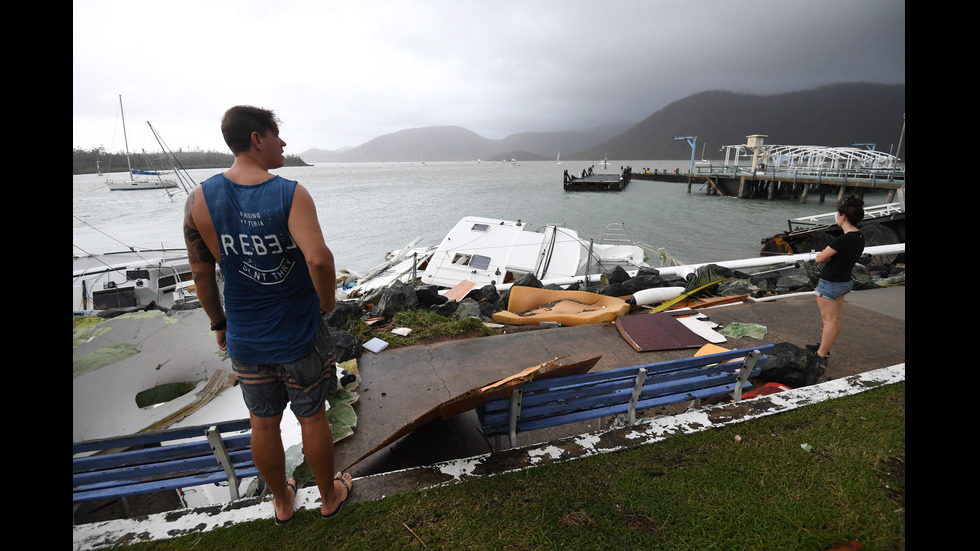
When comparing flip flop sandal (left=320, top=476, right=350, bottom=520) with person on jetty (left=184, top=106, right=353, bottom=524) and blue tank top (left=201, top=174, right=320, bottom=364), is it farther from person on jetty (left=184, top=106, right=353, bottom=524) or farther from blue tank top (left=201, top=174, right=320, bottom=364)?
blue tank top (left=201, top=174, right=320, bottom=364)

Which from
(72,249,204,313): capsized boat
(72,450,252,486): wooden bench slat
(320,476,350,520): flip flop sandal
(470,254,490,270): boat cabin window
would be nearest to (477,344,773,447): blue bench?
(320,476,350,520): flip flop sandal

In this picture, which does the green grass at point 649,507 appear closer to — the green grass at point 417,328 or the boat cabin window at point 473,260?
the green grass at point 417,328

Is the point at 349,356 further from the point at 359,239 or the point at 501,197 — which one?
the point at 501,197

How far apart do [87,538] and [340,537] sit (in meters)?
1.35

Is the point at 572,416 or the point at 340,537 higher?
the point at 572,416

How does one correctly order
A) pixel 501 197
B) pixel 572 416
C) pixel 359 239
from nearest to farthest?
pixel 572 416 < pixel 359 239 < pixel 501 197

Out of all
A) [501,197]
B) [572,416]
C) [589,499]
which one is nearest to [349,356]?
[572,416]

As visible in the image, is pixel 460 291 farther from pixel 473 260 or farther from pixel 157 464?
pixel 157 464

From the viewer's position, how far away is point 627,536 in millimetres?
2066

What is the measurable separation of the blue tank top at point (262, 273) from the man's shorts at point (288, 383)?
56mm

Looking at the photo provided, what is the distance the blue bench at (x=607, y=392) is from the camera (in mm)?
2781

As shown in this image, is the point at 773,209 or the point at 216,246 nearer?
the point at 216,246

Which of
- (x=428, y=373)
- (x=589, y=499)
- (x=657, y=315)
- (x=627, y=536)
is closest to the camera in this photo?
(x=627, y=536)

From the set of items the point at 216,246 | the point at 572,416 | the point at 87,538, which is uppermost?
the point at 216,246
